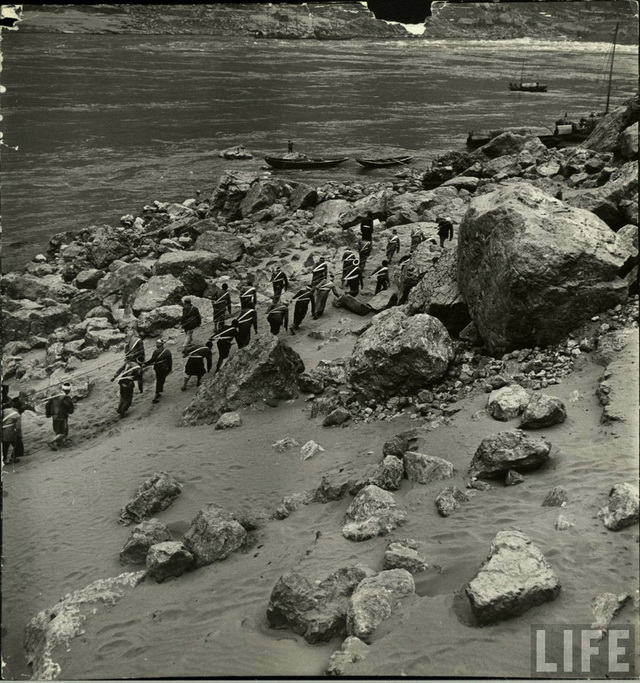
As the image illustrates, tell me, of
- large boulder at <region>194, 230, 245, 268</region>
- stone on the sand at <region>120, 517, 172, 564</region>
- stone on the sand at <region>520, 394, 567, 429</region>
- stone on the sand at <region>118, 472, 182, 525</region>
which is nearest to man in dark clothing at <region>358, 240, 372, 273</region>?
large boulder at <region>194, 230, 245, 268</region>

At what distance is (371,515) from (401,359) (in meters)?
3.58

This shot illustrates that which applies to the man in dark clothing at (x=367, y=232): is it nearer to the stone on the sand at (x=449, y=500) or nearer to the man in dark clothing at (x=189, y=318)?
the man in dark clothing at (x=189, y=318)

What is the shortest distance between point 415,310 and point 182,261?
8874 millimetres

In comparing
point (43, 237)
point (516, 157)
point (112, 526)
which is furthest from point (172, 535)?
point (516, 157)

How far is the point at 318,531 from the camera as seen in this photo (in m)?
8.04

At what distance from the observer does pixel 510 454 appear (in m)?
8.04

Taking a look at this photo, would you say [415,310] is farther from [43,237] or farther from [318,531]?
[43,237]

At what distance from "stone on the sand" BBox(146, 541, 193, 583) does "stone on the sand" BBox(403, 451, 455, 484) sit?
9.73 feet

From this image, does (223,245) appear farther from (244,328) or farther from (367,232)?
(244,328)

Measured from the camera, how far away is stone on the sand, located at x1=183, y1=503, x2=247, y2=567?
308 inches

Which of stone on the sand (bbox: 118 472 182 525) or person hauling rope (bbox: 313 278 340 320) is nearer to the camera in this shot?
stone on the sand (bbox: 118 472 182 525)

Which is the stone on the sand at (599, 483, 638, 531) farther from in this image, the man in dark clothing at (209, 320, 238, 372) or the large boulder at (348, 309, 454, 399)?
the man in dark clothing at (209, 320, 238, 372)

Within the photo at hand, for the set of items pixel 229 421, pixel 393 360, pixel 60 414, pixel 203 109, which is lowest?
pixel 60 414

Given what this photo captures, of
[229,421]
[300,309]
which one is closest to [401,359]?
[229,421]
